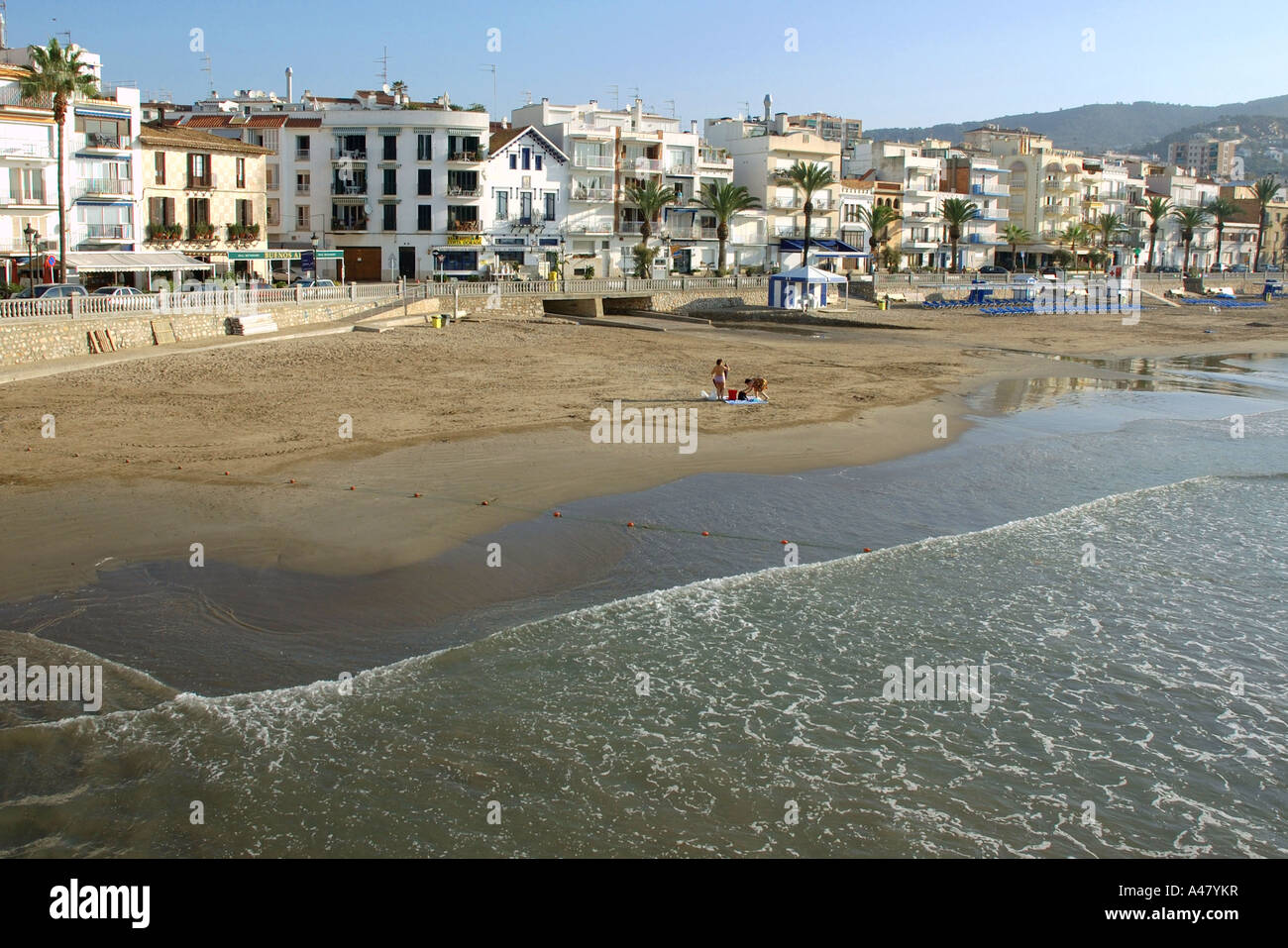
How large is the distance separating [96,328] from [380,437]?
1426cm

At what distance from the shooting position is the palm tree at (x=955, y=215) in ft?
291

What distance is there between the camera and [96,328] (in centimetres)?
3228

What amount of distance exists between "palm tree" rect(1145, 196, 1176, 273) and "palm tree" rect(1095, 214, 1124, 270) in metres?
3.03

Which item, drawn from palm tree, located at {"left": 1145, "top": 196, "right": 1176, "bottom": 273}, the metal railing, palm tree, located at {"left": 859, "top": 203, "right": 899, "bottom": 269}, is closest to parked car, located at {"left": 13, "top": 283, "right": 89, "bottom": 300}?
the metal railing

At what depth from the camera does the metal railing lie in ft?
104

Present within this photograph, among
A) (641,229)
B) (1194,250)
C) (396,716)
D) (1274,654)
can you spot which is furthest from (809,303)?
(1194,250)

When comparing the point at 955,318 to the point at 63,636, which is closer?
the point at 63,636

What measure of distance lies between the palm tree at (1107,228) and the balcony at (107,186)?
82.8 m

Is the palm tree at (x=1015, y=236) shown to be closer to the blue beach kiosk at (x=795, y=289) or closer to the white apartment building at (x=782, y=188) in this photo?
the white apartment building at (x=782, y=188)

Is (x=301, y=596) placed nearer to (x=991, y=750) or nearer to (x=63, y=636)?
(x=63, y=636)

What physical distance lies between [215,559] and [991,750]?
10.3m

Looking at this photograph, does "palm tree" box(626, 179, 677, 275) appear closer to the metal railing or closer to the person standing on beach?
the metal railing

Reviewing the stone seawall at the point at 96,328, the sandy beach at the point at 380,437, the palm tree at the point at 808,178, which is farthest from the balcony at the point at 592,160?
the stone seawall at the point at 96,328
